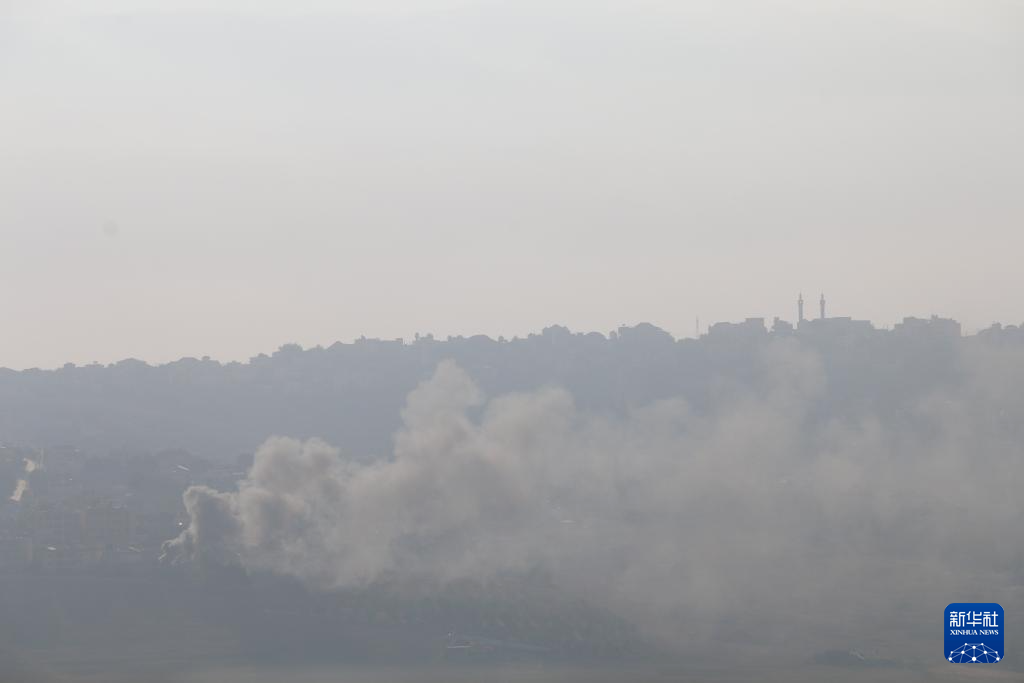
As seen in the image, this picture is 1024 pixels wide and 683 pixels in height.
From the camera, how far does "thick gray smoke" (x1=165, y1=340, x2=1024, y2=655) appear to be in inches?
2800

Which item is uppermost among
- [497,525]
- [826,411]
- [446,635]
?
[826,411]

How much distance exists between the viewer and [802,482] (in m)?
97.7

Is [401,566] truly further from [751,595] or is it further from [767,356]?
[767,356]

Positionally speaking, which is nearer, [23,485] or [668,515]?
[668,515]

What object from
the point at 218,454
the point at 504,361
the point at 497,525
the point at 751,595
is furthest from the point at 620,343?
the point at 751,595

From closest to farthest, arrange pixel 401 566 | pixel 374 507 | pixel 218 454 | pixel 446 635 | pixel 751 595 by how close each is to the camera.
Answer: pixel 446 635, pixel 751 595, pixel 401 566, pixel 374 507, pixel 218 454

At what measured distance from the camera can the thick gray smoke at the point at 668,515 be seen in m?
71.1

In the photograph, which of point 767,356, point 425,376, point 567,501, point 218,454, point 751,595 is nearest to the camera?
point 751,595

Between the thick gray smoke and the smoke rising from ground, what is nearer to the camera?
the thick gray smoke

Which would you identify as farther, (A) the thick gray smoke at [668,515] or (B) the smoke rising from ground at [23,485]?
(B) the smoke rising from ground at [23,485]

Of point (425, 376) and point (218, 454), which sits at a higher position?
point (425, 376)

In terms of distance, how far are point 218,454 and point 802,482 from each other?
157ft

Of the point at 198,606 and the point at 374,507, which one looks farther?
the point at 374,507

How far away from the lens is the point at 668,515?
288 feet
